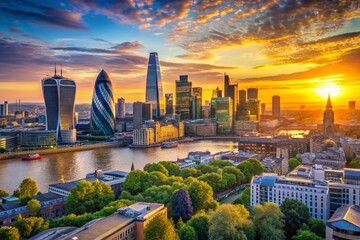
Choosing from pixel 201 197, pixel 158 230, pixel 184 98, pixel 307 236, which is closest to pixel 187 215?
pixel 201 197

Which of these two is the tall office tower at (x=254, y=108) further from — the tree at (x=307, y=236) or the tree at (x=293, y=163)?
the tree at (x=307, y=236)

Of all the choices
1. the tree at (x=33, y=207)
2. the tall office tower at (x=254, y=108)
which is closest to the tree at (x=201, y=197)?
the tree at (x=33, y=207)

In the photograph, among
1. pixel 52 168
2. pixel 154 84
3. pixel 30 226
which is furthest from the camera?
pixel 154 84

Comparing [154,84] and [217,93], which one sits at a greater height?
[154,84]

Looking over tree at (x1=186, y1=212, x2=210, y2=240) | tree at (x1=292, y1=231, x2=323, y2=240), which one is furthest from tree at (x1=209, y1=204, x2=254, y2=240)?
tree at (x1=292, y1=231, x2=323, y2=240)

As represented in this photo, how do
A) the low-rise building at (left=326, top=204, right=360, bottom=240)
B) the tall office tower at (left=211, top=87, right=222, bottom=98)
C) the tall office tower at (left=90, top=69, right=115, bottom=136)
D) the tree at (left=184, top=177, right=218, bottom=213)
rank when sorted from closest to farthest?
the low-rise building at (left=326, top=204, right=360, bottom=240) < the tree at (left=184, top=177, right=218, bottom=213) < the tall office tower at (left=90, top=69, right=115, bottom=136) < the tall office tower at (left=211, top=87, right=222, bottom=98)

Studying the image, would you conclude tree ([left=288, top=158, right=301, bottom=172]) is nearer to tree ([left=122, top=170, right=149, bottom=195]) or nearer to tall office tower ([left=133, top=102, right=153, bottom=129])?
tree ([left=122, top=170, right=149, bottom=195])

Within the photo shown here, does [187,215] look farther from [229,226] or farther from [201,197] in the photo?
[229,226]
